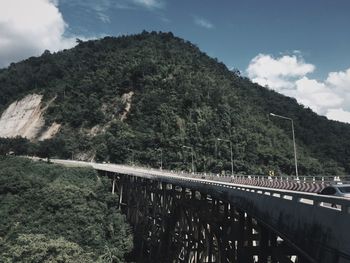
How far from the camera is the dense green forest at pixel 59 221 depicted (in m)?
41.2

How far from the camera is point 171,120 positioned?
4343 inches

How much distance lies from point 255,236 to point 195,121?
8893 cm

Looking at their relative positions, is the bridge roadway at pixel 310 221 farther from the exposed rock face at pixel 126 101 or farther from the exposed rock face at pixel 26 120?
the exposed rock face at pixel 26 120

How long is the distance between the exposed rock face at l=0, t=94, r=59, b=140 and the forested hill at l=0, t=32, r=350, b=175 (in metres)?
3.73

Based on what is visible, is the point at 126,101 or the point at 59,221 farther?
the point at 126,101

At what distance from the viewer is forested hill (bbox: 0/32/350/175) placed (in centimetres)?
10594

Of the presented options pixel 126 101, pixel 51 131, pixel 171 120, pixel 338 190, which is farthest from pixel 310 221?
pixel 51 131

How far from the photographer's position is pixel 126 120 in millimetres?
120312

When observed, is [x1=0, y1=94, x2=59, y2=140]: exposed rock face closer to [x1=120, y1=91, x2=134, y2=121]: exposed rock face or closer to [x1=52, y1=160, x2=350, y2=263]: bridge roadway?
[x1=120, y1=91, x2=134, y2=121]: exposed rock face

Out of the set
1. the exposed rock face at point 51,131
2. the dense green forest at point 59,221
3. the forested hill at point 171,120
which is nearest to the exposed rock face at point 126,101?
the forested hill at point 171,120

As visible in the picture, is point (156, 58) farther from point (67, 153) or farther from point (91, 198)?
point (91, 198)

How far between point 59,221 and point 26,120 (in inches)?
4094

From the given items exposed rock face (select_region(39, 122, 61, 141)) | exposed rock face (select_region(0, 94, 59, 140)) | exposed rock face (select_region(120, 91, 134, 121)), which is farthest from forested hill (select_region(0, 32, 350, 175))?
exposed rock face (select_region(0, 94, 59, 140))

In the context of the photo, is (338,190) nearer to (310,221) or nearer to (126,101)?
(310,221)
